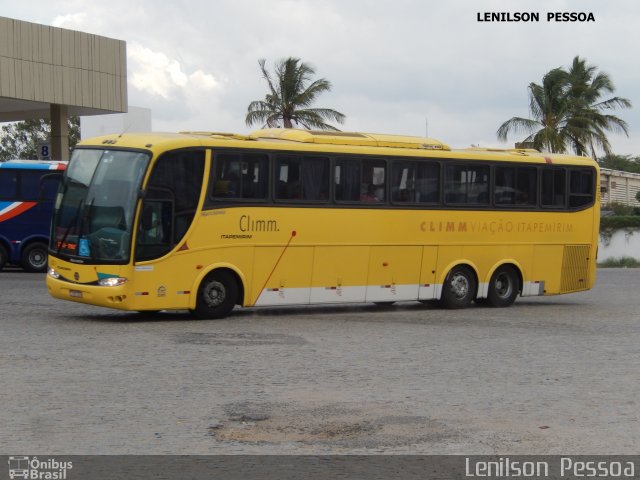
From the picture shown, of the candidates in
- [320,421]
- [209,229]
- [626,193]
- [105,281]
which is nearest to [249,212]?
[209,229]

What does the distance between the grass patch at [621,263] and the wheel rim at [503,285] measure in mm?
29763

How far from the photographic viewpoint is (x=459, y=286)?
2209 cm

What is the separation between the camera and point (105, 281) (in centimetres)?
1748

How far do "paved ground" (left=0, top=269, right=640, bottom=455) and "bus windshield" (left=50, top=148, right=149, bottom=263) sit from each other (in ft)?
3.71

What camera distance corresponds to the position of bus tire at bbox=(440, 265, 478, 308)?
71.7ft

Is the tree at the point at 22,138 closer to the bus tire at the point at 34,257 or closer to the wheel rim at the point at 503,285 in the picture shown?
the bus tire at the point at 34,257

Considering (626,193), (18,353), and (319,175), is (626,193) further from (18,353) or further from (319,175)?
(18,353)

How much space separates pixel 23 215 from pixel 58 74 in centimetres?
968

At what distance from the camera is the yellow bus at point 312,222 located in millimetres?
17781

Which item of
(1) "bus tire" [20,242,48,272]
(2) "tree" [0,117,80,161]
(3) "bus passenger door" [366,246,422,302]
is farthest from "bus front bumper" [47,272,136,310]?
(2) "tree" [0,117,80,161]

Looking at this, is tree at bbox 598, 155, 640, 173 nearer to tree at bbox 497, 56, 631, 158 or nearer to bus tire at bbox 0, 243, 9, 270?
tree at bbox 497, 56, 631, 158

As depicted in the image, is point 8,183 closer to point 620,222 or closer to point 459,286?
point 459,286
